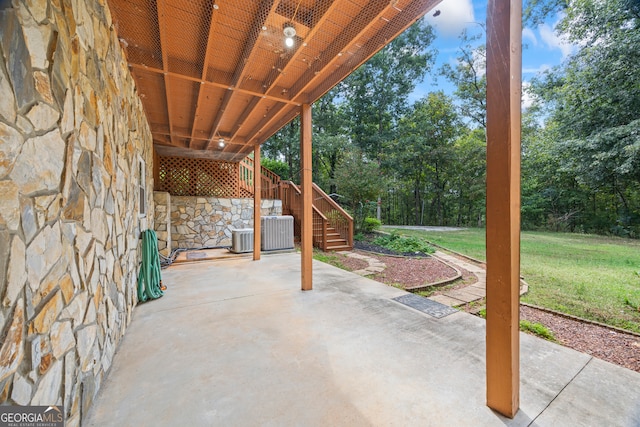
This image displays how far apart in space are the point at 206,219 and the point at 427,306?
21.2 ft

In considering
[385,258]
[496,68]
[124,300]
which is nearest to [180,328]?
[124,300]

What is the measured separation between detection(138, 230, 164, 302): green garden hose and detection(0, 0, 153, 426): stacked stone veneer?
1190mm

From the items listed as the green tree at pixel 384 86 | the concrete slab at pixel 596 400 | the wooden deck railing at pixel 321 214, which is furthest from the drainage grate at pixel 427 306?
the green tree at pixel 384 86

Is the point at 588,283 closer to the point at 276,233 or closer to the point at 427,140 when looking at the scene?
the point at 276,233

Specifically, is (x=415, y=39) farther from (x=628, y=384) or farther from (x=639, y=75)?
(x=628, y=384)

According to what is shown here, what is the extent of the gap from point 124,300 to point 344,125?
47.8 ft

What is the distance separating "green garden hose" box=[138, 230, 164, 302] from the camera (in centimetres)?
315

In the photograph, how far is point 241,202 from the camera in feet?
25.9

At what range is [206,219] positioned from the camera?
7.32 m

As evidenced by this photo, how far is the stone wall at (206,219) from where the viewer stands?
6.94 meters

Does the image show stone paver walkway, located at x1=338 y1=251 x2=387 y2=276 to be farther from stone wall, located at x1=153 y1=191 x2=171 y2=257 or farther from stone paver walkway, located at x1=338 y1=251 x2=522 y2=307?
stone wall, located at x1=153 y1=191 x2=171 y2=257

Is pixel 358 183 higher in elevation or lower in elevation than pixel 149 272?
higher

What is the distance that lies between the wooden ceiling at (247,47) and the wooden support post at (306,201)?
26cm

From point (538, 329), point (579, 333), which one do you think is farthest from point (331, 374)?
point (579, 333)
